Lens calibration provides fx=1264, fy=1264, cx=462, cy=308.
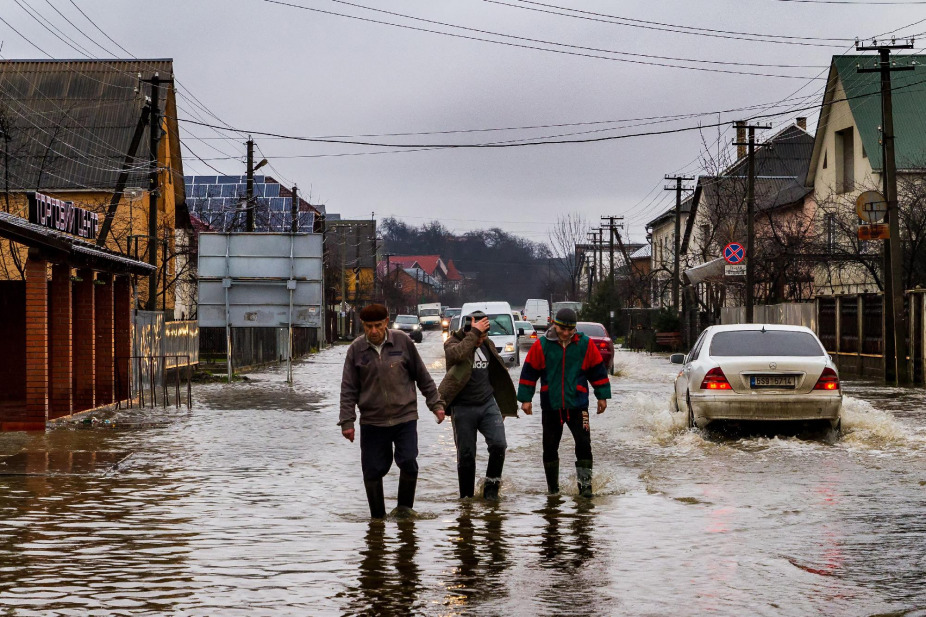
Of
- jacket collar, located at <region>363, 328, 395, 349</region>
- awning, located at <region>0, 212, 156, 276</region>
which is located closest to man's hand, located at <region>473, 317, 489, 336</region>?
jacket collar, located at <region>363, 328, 395, 349</region>

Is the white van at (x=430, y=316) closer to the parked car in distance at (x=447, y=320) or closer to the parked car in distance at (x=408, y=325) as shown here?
the parked car in distance at (x=447, y=320)

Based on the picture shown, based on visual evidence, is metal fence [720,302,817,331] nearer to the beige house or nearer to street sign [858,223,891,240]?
the beige house

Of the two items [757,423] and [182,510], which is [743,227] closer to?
[757,423]

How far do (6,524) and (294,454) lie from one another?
559cm

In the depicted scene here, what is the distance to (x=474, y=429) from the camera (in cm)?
1072

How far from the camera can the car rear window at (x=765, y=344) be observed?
15.4 m

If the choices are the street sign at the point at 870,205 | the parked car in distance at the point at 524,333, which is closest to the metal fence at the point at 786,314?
the street sign at the point at 870,205

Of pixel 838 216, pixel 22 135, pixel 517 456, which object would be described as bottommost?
pixel 517 456

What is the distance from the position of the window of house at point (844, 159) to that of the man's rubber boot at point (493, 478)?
37997 mm

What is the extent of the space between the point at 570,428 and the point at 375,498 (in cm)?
213

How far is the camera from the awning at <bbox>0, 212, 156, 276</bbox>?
50.5ft

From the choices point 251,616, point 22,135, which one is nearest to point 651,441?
point 251,616

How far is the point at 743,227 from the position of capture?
171 ft

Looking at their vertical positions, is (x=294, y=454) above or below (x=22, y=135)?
below
